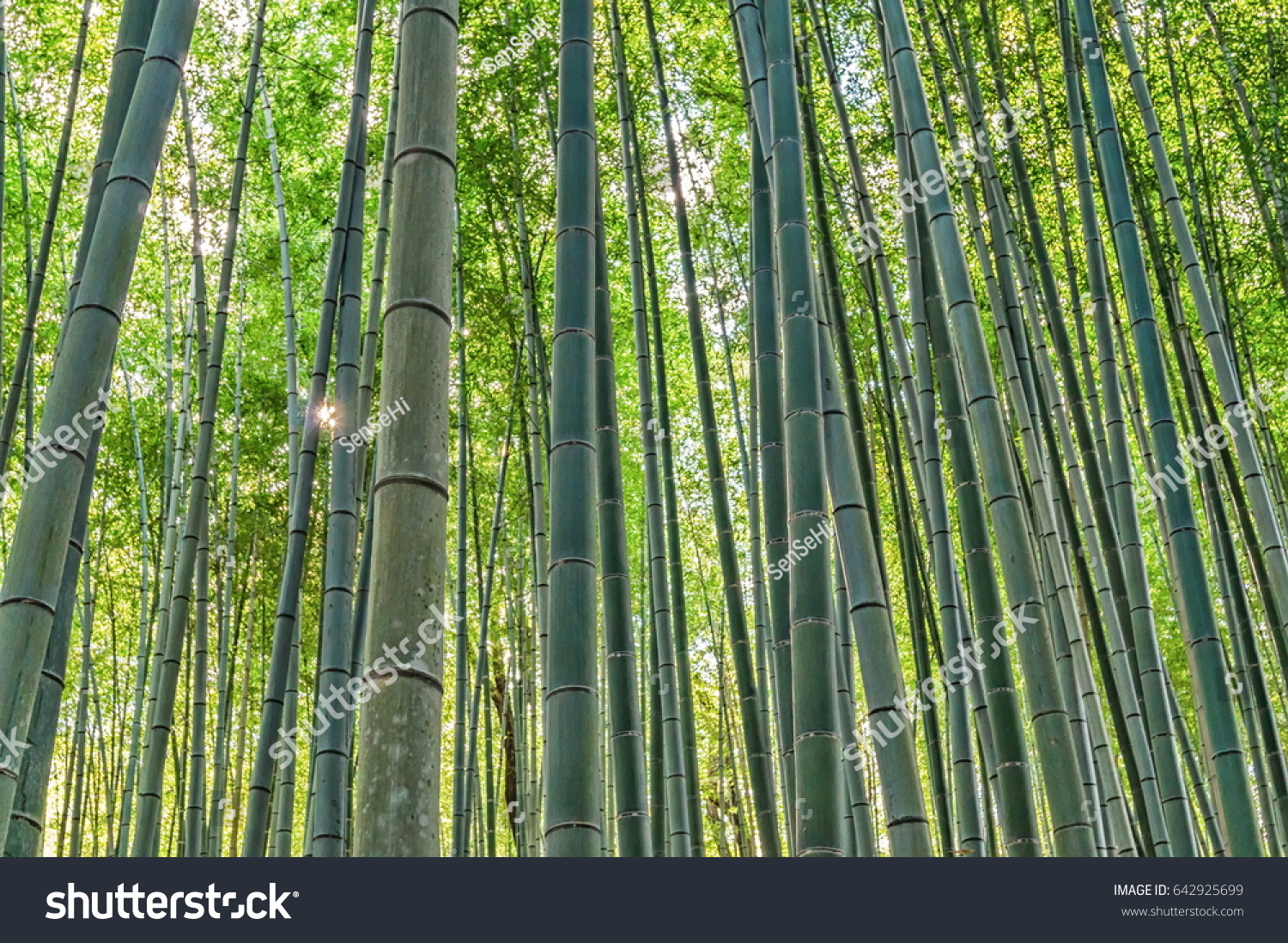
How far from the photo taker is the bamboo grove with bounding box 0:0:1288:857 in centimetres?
152

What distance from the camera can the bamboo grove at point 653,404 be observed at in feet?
4.98

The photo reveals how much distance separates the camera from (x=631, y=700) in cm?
238

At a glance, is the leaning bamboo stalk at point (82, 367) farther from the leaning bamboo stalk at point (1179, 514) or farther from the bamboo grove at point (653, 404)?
the leaning bamboo stalk at point (1179, 514)

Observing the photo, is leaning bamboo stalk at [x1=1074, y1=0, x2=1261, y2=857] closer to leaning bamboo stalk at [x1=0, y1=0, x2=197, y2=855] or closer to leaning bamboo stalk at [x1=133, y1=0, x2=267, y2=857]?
leaning bamboo stalk at [x1=0, y1=0, x2=197, y2=855]

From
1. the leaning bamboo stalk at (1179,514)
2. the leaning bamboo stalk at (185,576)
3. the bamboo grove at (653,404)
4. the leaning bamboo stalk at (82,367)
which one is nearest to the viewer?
the leaning bamboo stalk at (82,367)

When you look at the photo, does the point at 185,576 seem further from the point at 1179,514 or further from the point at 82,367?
the point at 1179,514

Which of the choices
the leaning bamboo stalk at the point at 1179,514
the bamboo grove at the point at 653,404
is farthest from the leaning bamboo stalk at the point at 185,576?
the leaning bamboo stalk at the point at 1179,514

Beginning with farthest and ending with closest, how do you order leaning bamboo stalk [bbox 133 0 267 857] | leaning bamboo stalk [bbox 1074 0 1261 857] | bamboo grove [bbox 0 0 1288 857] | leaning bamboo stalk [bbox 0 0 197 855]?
1. leaning bamboo stalk [bbox 133 0 267 857]
2. leaning bamboo stalk [bbox 1074 0 1261 857]
3. bamboo grove [bbox 0 0 1288 857]
4. leaning bamboo stalk [bbox 0 0 197 855]

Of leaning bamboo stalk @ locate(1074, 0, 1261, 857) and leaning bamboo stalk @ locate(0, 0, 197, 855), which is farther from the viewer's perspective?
leaning bamboo stalk @ locate(1074, 0, 1261, 857)

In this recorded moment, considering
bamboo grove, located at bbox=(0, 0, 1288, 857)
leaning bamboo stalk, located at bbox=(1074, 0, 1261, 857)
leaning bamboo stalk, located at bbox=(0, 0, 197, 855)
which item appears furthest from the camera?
leaning bamboo stalk, located at bbox=(1074, 0, 1261, 857)

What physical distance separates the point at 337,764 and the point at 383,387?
4.32 feet

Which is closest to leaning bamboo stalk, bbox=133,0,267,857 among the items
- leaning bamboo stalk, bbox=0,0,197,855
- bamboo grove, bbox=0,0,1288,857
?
bamboo grove, bbox=0,0,1288,857

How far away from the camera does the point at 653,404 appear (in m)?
4.06
